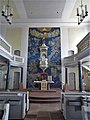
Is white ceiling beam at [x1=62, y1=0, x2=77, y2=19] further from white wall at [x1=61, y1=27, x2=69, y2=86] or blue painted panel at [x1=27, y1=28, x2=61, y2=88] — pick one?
blue painted panel at [x1=27, y1=28, x2=61, y2=88]

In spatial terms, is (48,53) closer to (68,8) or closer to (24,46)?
(24,46)

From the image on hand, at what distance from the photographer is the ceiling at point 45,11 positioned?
10.5 m

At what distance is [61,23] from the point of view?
13828 mm

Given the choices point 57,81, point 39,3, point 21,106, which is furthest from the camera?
point 57,81

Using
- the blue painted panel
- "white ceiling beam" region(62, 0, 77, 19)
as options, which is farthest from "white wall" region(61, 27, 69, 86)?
"white ceiling beam" region(62, 0, 77, 19)

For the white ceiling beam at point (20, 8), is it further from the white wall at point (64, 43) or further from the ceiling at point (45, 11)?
the white wall at point (64, 43)

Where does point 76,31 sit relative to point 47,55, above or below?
above

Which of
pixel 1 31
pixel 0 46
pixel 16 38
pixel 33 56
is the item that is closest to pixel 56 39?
pixel 33 56

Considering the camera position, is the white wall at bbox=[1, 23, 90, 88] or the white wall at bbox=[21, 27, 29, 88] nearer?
the white wall at bbox=[21, 27, 29, 88]

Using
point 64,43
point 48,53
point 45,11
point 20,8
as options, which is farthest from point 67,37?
point 20,8

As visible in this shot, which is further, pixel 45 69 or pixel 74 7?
pixel 45 69

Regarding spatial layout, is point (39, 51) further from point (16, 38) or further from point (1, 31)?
point (1, 31)

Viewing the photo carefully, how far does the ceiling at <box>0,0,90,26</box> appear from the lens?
34.4 ft

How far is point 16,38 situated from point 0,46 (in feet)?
23.1
